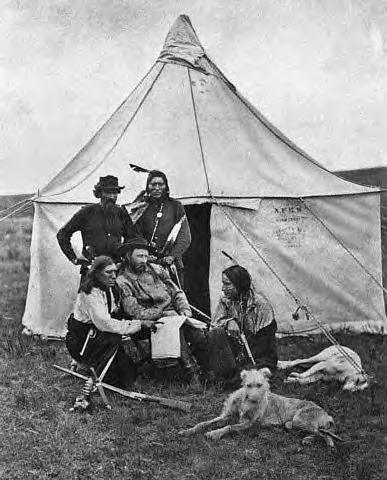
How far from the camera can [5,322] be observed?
21.7 feet

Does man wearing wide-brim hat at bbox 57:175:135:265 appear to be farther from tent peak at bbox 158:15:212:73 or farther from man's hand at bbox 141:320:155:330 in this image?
tent peak at bbox 158:15:212:73

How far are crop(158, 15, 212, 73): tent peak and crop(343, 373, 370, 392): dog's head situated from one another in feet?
13.3

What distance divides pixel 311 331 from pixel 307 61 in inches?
111

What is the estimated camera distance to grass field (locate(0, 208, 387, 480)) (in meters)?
3.17

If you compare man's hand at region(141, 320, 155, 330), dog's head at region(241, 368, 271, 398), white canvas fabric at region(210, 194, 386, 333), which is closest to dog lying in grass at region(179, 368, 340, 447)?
dog's head at region(241, 368, 271, 398)

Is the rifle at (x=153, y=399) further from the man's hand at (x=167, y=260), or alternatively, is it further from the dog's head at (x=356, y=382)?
the man's hand at (x=167, y=260)

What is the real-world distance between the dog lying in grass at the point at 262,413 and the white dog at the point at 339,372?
836 millimetres

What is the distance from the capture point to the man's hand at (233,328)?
4.70 m

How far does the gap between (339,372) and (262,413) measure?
3.61 ft

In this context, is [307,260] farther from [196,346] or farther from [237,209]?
[196,346]

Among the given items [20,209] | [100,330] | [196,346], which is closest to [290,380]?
[196,346]

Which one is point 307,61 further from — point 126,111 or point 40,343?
point 40,343

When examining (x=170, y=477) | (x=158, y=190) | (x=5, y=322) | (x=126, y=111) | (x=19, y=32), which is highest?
(x=19, y=32)

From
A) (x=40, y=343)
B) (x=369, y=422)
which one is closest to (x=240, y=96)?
(x=40, y=343)
